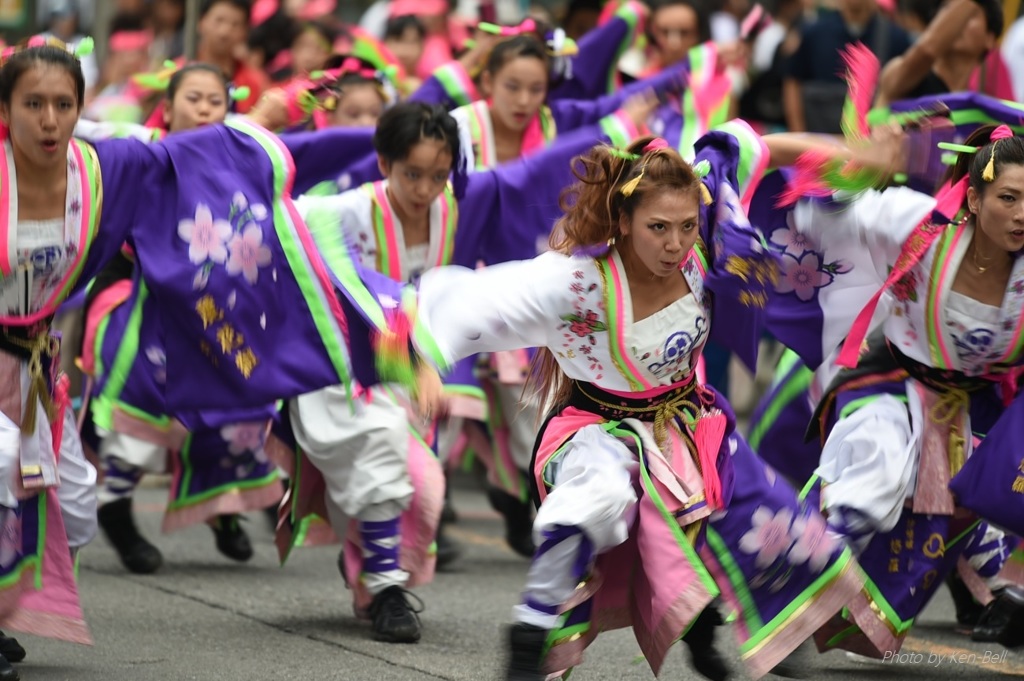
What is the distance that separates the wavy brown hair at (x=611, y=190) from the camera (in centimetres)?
373

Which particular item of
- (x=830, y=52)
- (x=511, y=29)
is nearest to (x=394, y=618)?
(x=511, y=29)

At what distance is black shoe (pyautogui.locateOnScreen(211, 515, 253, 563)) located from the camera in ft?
18.9

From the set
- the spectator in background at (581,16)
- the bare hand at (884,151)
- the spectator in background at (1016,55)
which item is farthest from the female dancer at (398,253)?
the spectator in background at (581,16)

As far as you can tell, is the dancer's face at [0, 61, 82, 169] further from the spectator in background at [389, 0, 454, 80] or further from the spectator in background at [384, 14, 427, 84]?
the spectator in background at [389, 0, 454, 80]

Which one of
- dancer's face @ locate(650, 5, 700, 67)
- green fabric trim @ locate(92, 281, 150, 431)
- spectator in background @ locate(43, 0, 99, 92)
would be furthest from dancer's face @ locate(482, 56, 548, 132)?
spectator in background @ locate(43, 0, 99, 92)

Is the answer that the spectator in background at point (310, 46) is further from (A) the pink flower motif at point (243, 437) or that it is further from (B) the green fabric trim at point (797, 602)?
(B) the green fabric trim at point (797, 602)

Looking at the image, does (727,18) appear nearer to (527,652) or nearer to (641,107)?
(641,107)

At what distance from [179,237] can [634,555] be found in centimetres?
140

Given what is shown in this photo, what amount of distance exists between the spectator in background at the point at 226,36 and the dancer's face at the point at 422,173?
8.43 feet

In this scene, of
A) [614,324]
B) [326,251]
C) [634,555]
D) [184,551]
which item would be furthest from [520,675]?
[184,551]

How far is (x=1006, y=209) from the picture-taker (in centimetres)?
404

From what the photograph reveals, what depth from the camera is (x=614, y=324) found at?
373 cm

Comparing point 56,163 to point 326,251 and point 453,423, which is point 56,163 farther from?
point 453,423

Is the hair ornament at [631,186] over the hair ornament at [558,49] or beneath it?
over
